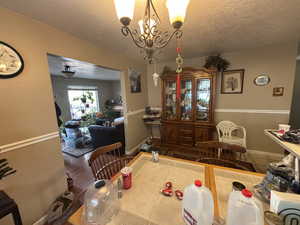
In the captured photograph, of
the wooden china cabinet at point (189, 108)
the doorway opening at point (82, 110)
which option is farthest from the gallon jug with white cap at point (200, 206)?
the wooden china cabinet at point (189, 108)

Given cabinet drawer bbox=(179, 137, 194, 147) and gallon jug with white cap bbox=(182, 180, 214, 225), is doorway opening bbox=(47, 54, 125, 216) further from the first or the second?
gallon jug with white cap bbox=(182, 180, 214, 225)

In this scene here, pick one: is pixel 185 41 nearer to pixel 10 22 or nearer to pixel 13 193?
pixel 10 22

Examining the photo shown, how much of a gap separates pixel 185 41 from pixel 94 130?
2.78m

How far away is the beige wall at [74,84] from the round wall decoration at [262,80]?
5.82 metres

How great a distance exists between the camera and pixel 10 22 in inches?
46.7

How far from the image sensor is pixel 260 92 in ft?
8.54

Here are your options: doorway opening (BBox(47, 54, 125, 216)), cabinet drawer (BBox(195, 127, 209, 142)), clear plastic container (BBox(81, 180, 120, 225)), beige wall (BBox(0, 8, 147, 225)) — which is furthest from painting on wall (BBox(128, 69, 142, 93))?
clear plastic container (BBox(81, 180, 120, 225))

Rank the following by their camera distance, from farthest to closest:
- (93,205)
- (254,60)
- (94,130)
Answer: (94,130) → (254,60) → (93,205)

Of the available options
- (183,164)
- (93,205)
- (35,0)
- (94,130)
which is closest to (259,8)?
(183,164)

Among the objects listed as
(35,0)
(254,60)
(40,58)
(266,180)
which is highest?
(35,0)

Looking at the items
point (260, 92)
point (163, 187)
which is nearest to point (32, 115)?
point (163, 187)

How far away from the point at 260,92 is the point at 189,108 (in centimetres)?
146

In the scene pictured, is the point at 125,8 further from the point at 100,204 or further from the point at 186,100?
the point at 186,100

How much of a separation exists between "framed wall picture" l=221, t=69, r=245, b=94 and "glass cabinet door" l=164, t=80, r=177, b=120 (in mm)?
1139
